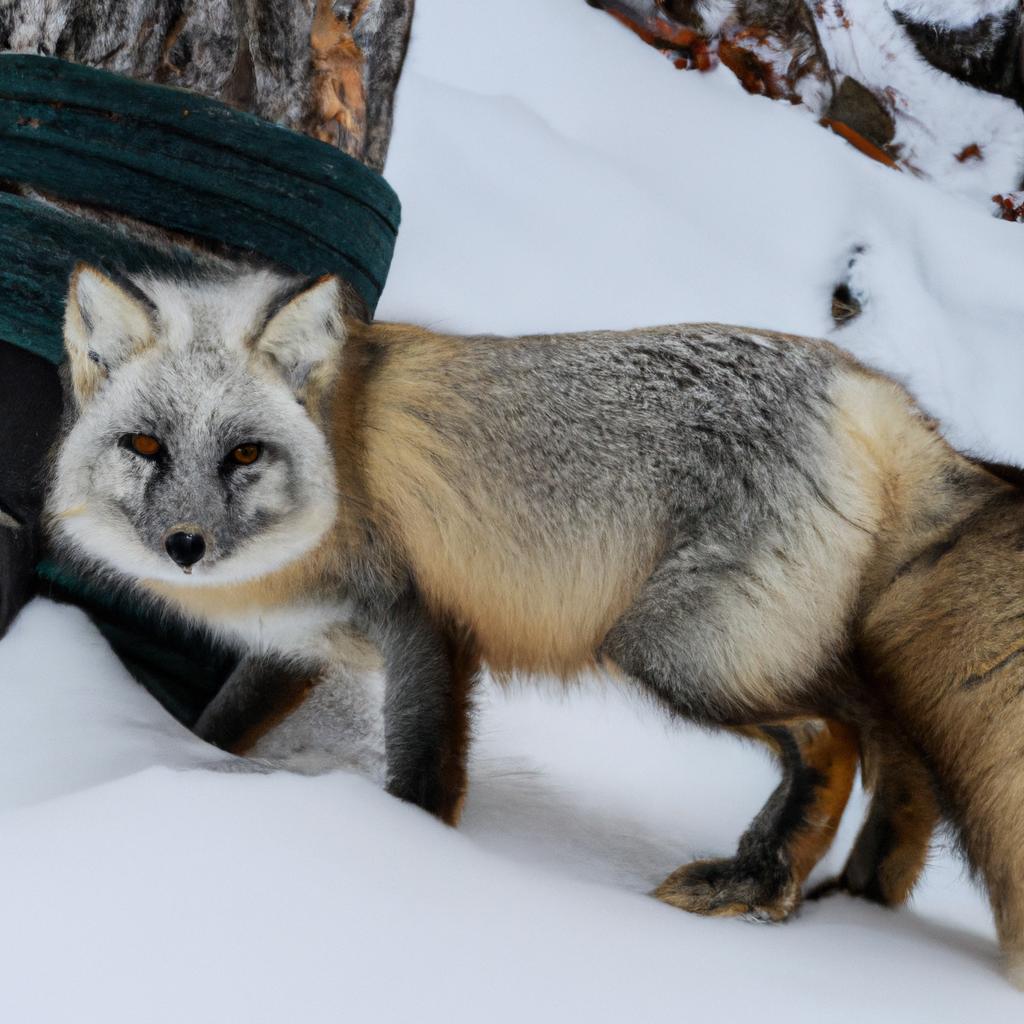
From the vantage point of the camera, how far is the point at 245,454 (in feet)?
5.98

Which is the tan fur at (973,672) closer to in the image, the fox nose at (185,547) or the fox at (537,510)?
the fox at (537,510)

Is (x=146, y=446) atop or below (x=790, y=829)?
atop

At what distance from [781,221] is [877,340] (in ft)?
2.10

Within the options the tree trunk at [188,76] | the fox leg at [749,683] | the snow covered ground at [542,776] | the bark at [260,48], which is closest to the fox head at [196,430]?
the tree trunk at [188,76]

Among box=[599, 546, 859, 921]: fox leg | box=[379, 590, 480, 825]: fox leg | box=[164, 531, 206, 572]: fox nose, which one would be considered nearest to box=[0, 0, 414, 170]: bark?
box=[164, 531, 206, 572]: fox nose

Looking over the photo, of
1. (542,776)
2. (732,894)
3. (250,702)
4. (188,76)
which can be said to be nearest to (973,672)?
(732,894)

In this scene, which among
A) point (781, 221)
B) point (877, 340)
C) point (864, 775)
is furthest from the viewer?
point (781, 221)

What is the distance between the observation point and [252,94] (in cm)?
274

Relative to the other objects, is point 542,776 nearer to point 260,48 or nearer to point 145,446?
point 145,446

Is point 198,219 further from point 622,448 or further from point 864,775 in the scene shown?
point 864,775

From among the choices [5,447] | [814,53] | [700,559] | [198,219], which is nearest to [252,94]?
[198,219]

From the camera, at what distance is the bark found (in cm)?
240

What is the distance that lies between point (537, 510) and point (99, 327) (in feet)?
2.60

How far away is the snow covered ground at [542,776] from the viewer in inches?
48.1
